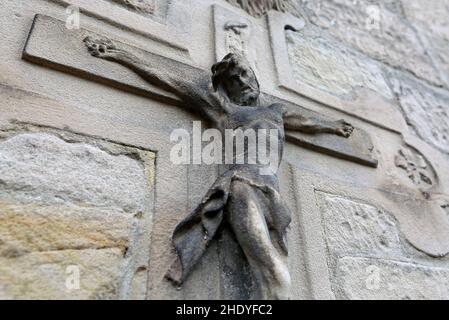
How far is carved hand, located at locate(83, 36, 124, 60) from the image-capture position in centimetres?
118

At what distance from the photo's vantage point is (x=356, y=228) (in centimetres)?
130

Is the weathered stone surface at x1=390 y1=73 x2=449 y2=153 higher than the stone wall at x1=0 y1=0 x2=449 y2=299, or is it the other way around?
the weathered stone surface at x1=390 y1=73 x2=449 y2=153

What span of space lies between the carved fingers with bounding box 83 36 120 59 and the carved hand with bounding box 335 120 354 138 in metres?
0.79

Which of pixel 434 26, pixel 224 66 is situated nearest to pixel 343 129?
pixel 224 66

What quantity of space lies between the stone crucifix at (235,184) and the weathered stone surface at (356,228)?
268 millimetres

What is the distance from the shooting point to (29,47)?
1.09 meters

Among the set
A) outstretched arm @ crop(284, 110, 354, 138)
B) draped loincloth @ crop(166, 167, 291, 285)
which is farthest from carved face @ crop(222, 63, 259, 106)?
draped loincloth @ crop(166, 167, 291, 285)

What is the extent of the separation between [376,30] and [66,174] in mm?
1923

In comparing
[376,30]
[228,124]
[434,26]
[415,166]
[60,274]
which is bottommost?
[60,274]

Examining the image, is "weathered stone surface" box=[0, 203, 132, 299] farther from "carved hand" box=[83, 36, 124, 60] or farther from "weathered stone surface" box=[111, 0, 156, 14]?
"weathered stone surface" box=[111, 0, 156, 14]

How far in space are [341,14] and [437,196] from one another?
1.07 m

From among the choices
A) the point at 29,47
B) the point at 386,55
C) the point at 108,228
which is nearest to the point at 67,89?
the point at 29,47

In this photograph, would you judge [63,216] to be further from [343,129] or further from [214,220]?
[343,129]

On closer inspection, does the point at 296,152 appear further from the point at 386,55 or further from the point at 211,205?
the point at 386,55
